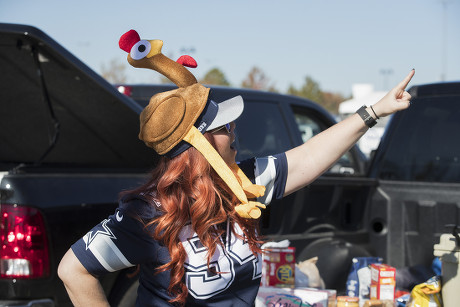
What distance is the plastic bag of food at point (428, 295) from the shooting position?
3.28 metres

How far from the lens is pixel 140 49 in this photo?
7.48 ft

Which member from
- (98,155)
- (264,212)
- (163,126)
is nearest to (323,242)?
(264,212)

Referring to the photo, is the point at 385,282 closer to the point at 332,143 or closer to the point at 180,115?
the point at 332,143

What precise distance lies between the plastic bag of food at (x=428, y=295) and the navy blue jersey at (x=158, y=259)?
1.24 metres

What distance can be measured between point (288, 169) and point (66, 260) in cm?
97

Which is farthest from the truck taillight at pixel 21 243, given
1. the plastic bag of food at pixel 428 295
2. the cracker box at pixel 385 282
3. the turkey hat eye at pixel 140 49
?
the plastic bag of food at pixel 428 295

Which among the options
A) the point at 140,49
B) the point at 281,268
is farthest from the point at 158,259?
the point at 281,268

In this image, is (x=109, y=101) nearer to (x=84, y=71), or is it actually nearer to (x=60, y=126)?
(x=84, y=71)

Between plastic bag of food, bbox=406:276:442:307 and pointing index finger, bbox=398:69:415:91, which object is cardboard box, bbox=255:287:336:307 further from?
pointing index finger, bbox=398:69:415:91

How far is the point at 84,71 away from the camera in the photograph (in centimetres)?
352

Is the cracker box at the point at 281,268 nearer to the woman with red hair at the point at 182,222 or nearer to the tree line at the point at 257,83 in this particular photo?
the woman with red hair at the point at 182,222

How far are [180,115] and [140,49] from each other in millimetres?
281

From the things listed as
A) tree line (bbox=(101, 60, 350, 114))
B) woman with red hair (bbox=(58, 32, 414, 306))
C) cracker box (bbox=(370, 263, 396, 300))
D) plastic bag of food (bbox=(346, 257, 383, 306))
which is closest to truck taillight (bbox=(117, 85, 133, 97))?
plastic bag of food (bbox=(346, 257, 383, 306))

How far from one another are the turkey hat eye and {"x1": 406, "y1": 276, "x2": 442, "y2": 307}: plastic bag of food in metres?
1.93
